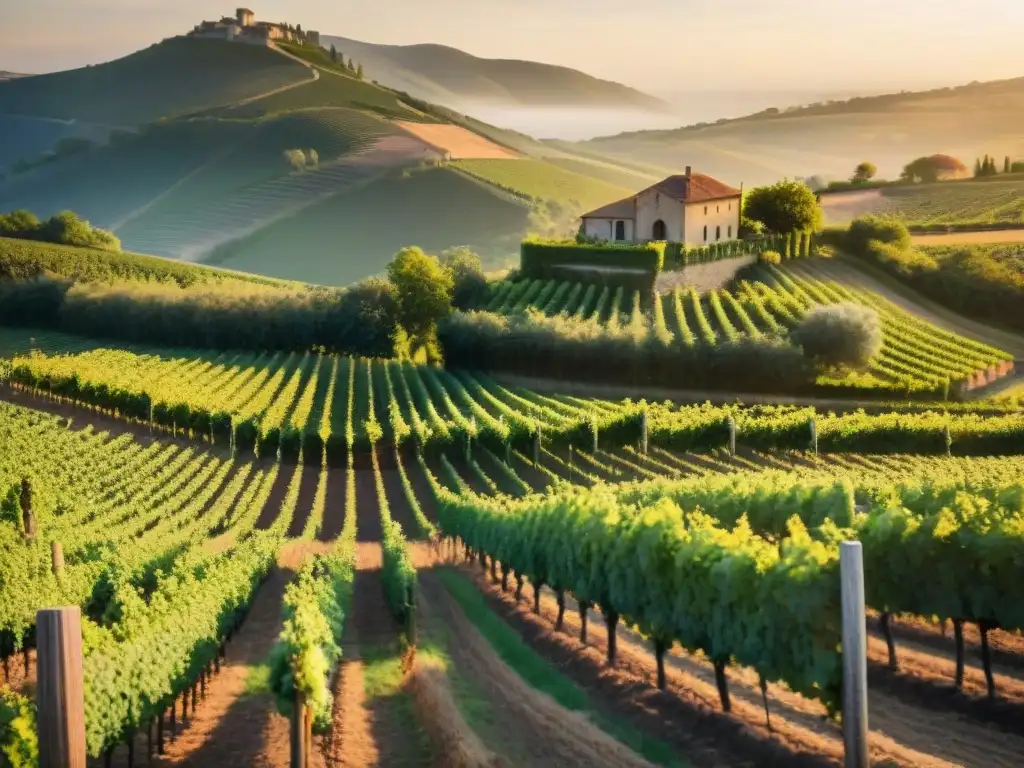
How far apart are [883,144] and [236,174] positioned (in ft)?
274

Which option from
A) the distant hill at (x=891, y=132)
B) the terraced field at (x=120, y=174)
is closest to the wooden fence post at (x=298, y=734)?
the distant hill at (x=891, y=132)

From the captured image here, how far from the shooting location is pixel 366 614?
1015 inches

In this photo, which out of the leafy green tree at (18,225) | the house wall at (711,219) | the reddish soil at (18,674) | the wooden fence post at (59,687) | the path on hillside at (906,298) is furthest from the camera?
the leafy green tree at (18,225)

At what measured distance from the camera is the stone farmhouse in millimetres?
68562

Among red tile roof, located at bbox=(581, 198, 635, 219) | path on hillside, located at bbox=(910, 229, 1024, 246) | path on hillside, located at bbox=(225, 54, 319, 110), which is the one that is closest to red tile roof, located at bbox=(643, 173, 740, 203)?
red tile roof, located at bbox=(581, 198, 635, 219)

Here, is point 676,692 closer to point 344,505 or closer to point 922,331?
point 344,505

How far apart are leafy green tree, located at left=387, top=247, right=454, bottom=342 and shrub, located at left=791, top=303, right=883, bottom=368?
65.1 ft

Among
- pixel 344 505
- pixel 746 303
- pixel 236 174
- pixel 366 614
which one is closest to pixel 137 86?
pixel 236 174

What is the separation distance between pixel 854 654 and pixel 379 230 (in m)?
137

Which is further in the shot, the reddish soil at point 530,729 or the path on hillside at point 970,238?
the path on hillside at point 970,238

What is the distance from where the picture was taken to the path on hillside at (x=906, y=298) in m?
63.9

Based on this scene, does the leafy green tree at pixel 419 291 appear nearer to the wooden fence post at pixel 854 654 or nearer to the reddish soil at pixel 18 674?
the reddish soil at pixel 18 674

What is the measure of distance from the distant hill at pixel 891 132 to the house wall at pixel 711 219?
45.6 m

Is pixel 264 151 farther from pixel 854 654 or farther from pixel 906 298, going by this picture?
pixel 854 654
